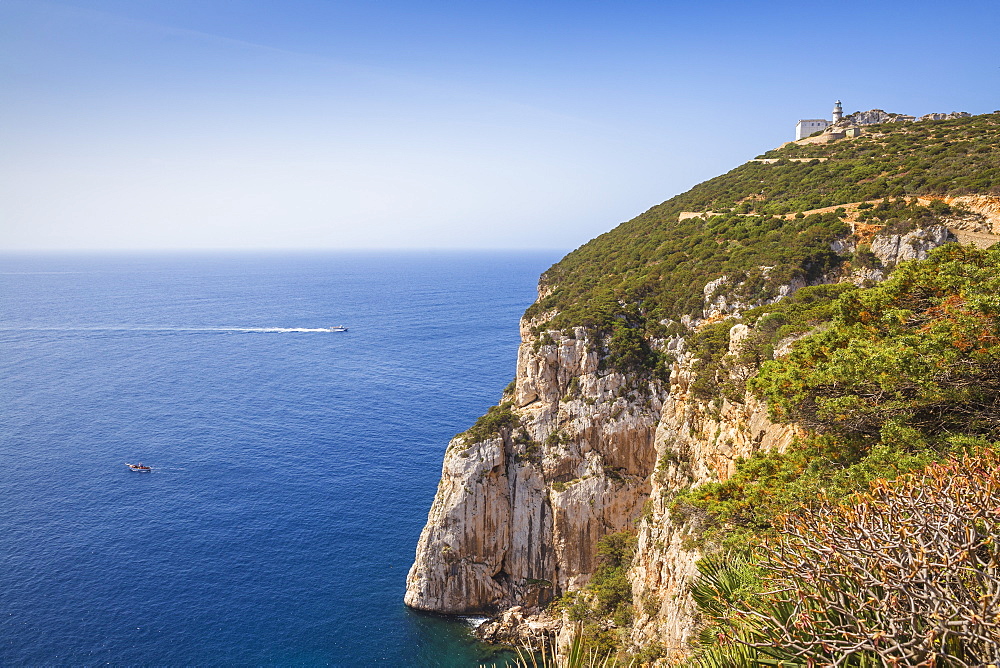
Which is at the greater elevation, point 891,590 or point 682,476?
point 891,590

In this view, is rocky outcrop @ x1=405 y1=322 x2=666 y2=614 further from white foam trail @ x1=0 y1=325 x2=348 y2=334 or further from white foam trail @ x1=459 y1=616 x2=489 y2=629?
white foam trail @ x1=0 y1=325 x2=348 y2=334

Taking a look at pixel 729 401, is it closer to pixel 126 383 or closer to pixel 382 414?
pixel 382 414

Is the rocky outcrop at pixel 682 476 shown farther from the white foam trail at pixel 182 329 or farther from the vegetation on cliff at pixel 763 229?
the white foam trail at pixel 182 329

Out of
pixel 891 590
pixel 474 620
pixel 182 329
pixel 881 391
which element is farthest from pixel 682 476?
pixel 182 329

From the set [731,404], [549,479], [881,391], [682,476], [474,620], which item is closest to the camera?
[881,391]

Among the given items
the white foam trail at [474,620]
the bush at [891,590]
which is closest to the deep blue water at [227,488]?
the white foam trail at [474,620]

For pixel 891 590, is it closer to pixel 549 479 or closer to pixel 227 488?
pixel 549 479

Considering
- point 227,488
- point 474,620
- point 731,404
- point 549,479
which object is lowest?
point 474,620

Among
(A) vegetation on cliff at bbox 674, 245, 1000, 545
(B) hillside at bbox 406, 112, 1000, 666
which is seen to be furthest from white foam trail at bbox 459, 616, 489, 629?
(A) vegetation on cliff at bbox 674, 245, 1000, 545
